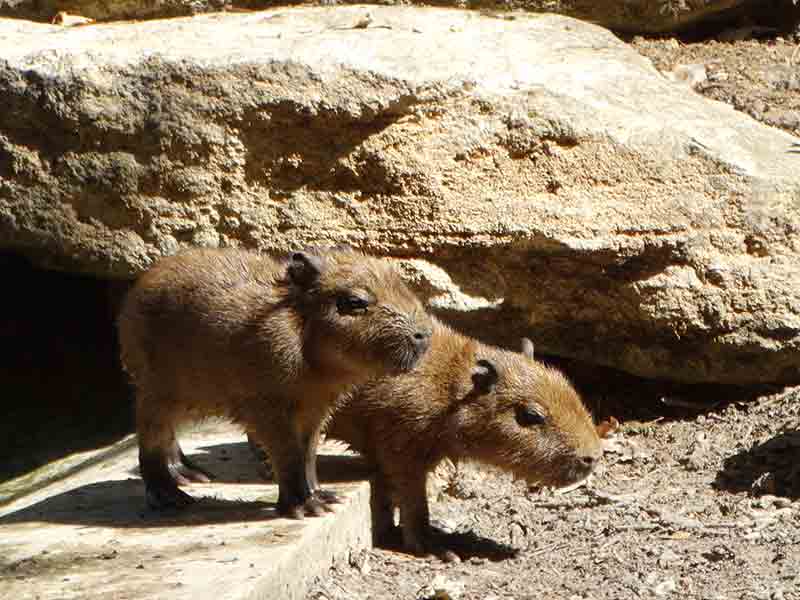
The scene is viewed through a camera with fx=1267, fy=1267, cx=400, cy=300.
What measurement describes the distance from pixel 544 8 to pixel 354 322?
4.40m

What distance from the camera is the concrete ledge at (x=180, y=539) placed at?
479 centimetres

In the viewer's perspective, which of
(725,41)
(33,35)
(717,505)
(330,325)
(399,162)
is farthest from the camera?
(725,41)

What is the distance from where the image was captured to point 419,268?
753cm

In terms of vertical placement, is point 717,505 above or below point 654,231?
below

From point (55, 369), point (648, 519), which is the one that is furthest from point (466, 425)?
point (55, 369)

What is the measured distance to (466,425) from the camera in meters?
6.35

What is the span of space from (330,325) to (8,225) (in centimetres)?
293

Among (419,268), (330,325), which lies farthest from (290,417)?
(419,268)

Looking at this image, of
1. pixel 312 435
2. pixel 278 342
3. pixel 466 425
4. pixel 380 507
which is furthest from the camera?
pixel 380 507

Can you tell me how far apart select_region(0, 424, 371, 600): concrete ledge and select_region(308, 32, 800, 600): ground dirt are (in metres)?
0.23

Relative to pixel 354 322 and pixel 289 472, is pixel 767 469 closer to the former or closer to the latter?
pixel 354 322

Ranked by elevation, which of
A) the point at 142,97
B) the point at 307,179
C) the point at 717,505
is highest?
the point at 142,97

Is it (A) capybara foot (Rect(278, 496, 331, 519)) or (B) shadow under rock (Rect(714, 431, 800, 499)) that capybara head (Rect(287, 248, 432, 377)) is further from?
(B) shadow under rock (Rect(714, 431, 800, 499))

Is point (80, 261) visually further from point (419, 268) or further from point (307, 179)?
point (419, 268)
